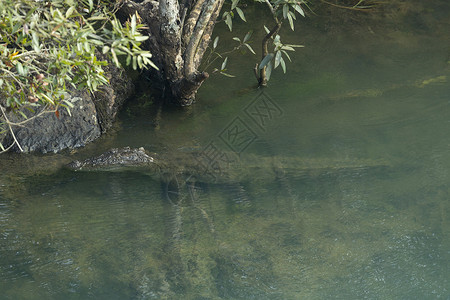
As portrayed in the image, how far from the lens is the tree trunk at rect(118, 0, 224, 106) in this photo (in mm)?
3770

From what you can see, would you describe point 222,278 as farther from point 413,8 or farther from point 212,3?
point 413,8

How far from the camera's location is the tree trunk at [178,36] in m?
3.77

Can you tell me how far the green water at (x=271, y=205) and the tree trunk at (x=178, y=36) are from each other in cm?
25

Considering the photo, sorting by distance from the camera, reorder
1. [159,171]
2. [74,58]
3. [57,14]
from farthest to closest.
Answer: [159,171] < [74,58] < [57,14]

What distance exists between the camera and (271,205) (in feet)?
10.1

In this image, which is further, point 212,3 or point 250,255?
point 212,3

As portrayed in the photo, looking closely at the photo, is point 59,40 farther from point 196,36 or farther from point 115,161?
point 196,36

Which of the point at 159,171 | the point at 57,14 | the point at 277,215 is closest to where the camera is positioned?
the point at 57,14

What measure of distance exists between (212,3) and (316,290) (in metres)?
2.03

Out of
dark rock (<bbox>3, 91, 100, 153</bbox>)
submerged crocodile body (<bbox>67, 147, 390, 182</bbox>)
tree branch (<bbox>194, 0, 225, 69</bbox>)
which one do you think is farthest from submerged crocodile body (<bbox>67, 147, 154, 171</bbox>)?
tree branch (<bbox>194, 0, 225, 69</bbox>)

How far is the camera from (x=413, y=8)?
17.2ft

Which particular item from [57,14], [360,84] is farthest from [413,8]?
[57,14]

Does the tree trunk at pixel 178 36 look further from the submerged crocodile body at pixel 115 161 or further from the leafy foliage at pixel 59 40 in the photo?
the leafy foliage at pixel 59 40

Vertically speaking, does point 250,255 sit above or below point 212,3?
below
